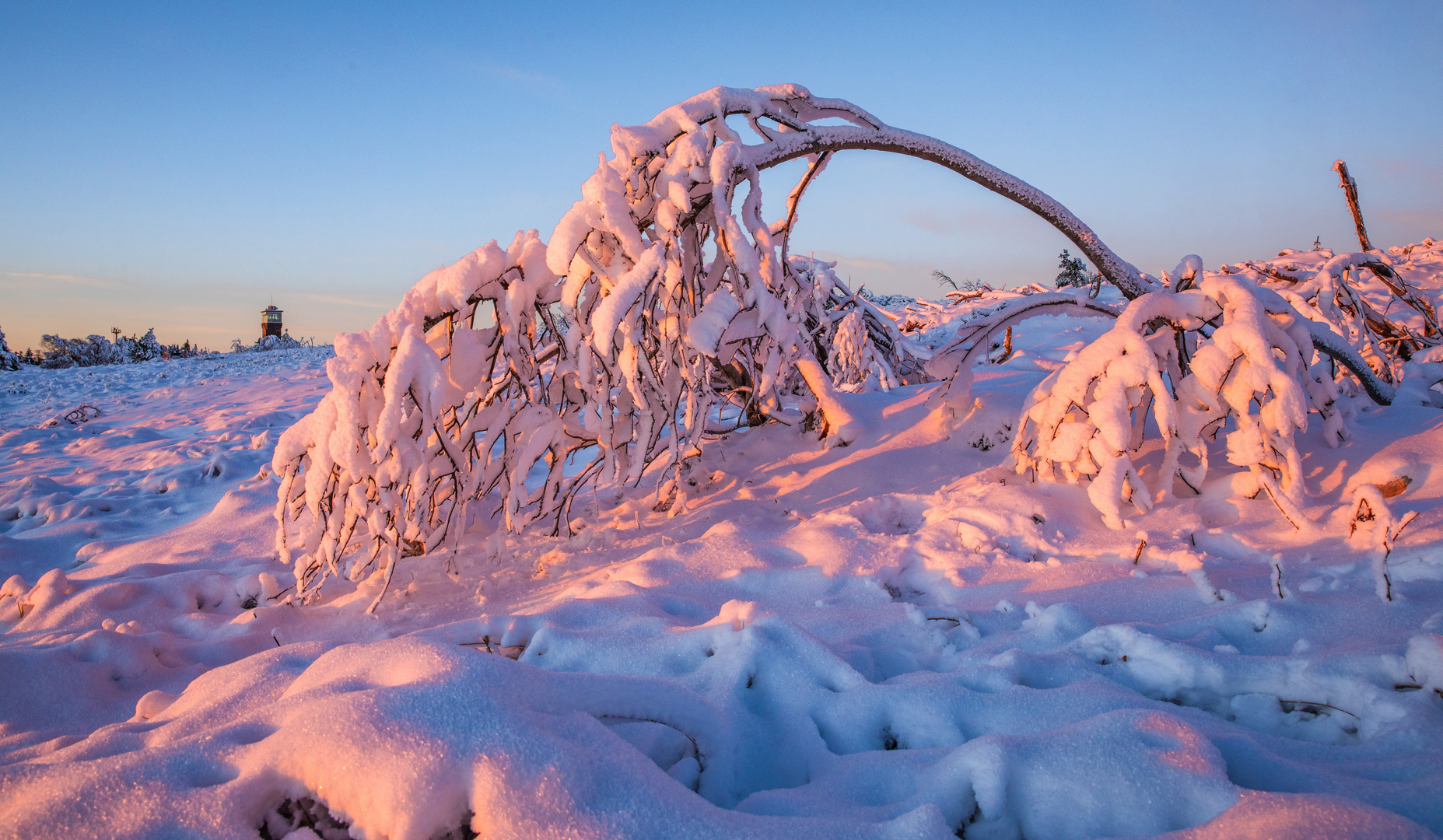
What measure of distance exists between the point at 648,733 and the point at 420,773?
39 centimetres

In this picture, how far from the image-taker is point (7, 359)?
12.1 metres

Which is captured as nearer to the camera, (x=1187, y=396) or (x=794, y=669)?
(x=794, y=669)

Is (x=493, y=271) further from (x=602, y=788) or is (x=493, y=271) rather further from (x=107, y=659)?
(x=602, y=788)

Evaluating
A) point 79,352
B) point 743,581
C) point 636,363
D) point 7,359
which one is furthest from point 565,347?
point 79,352

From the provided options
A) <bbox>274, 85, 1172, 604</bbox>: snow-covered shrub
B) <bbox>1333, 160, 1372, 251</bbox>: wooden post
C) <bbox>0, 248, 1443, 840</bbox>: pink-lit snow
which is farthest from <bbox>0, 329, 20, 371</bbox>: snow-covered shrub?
<bbox>1333, 160, 1372, 251</bbox>: wooden post

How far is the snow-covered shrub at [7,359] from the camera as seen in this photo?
11.9 metres

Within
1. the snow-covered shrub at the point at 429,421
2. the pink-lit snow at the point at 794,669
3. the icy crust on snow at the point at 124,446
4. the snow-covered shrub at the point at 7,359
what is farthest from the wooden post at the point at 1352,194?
the snow-covered shrub at the point at 7,359

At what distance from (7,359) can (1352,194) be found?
19.3 m

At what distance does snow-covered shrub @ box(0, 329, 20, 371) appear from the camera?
11873 millimetres

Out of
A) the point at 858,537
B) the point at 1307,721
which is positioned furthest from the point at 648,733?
the point at 858,537

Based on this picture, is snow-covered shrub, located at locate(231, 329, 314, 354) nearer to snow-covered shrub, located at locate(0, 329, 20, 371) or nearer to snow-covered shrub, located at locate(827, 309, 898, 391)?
snow-covered shrub, located at locate(0, 329, 20, 371)

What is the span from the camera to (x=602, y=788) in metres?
0.89

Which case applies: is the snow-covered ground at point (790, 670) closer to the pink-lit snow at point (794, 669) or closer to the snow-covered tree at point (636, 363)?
the pink-lit snow at point (794, 669)

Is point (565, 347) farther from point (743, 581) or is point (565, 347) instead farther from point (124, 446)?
point (124, 446)
